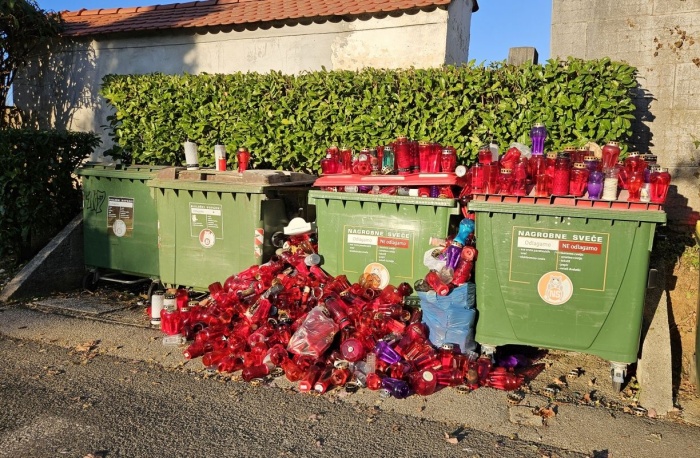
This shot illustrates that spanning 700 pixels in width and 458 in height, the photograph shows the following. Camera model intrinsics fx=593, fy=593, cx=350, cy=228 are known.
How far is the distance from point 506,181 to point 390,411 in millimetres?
1819

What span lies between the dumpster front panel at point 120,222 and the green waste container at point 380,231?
207 cm

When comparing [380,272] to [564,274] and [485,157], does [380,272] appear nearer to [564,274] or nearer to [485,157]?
[485,157]

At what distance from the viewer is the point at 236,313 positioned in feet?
16.3

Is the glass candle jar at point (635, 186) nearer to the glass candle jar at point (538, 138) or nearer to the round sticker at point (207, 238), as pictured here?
the glass candle jar at point (538, 138)

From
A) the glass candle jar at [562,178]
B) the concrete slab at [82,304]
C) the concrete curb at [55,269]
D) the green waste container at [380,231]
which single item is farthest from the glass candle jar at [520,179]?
the concrete curb at [55,269]

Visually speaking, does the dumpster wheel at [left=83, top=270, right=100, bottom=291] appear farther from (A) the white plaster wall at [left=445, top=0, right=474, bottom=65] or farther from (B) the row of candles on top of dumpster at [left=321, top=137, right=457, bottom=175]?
(A) the white plaster wall at [left=445, top=0, right=474, bottom=65]

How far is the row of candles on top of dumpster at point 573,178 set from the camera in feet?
13.3

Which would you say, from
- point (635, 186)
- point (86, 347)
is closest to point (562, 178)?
point (635, 186)

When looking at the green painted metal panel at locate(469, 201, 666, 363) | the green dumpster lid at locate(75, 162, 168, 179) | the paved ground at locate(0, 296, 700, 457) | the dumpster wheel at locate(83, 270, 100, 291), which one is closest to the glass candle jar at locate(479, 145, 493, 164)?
the green painted metal panel at locate(469, 201, 666, 363)

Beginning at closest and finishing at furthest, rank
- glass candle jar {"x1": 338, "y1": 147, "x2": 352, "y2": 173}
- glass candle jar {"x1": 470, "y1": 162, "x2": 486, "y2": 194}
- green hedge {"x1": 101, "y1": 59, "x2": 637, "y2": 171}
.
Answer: glass candle jar {"x1": 470, "y1": 162, "x2": 486, "y2": 194}, green hedge {"x1": 101, "y1": 59, "x2": 637, "y2": 171}, glass candle jar {"x1": 338, "y1": 147, "x2": 352, "y2": 173}

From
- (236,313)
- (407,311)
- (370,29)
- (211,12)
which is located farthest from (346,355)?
(211,12)

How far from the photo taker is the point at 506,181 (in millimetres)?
4297

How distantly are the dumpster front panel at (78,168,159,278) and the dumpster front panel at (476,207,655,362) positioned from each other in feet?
11.8

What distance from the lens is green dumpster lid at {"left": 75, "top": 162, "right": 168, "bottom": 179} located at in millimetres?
6234
